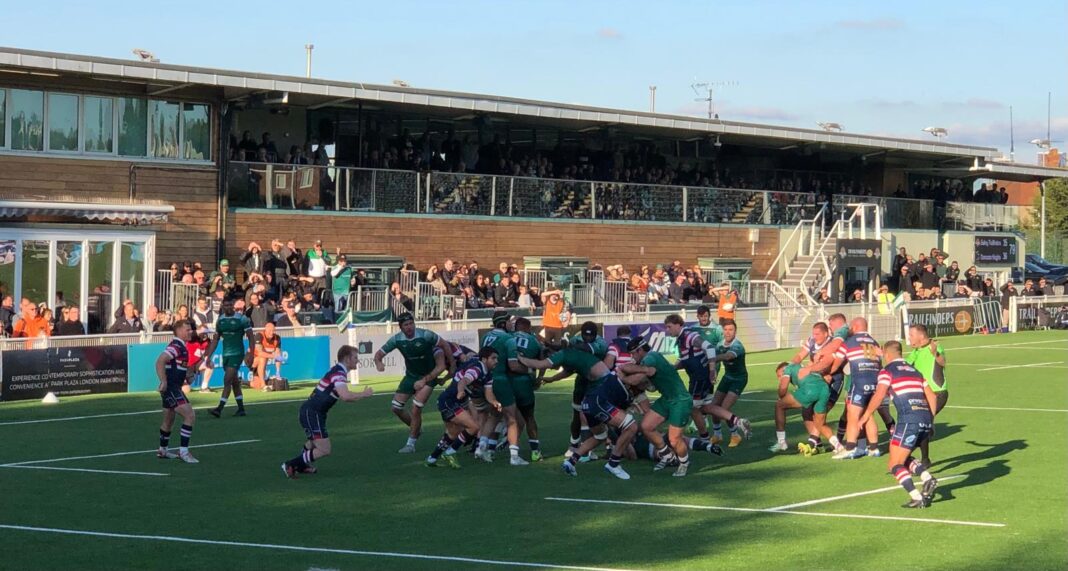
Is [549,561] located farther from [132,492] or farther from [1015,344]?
[1015,344]

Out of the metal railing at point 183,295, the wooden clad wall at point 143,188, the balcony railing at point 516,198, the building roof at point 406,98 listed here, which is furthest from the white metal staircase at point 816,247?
the metal railing at point 183,295

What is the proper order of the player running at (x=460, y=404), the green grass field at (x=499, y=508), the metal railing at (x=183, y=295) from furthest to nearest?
the metal railing at (x=183, y=295), the player running at (x=460, y=404), the green grass field at (x=499, y=508)

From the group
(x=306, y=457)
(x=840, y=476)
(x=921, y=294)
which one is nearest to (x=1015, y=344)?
(x=921, y=294)

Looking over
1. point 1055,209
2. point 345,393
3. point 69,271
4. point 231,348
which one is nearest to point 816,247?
point 69,271

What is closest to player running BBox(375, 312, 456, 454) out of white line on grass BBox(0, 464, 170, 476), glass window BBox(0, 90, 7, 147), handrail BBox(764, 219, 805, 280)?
white line on grass BBox(0, 464, 170, 476)

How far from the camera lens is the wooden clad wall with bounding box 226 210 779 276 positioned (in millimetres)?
34156

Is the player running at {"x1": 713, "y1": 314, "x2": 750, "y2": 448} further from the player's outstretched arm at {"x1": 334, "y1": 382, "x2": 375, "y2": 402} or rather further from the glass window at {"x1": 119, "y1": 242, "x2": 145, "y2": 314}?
the glass window at {"x1": 119, "y1": 242, "x2": 145, "y2": 314}

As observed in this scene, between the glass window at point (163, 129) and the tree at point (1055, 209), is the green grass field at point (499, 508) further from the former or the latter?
the tree at point (1055, 209)

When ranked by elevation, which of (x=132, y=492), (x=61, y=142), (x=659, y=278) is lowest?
(x=132, y=492)

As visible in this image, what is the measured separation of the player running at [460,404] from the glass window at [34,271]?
15813 millimetres

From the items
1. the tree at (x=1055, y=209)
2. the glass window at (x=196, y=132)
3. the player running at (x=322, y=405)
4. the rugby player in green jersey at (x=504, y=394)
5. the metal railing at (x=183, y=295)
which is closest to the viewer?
the player running at (x=322, y=405)

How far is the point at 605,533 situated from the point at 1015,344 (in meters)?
32.2

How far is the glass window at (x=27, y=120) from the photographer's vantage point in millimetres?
29938

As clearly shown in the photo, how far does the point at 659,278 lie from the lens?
39375 millimetres
